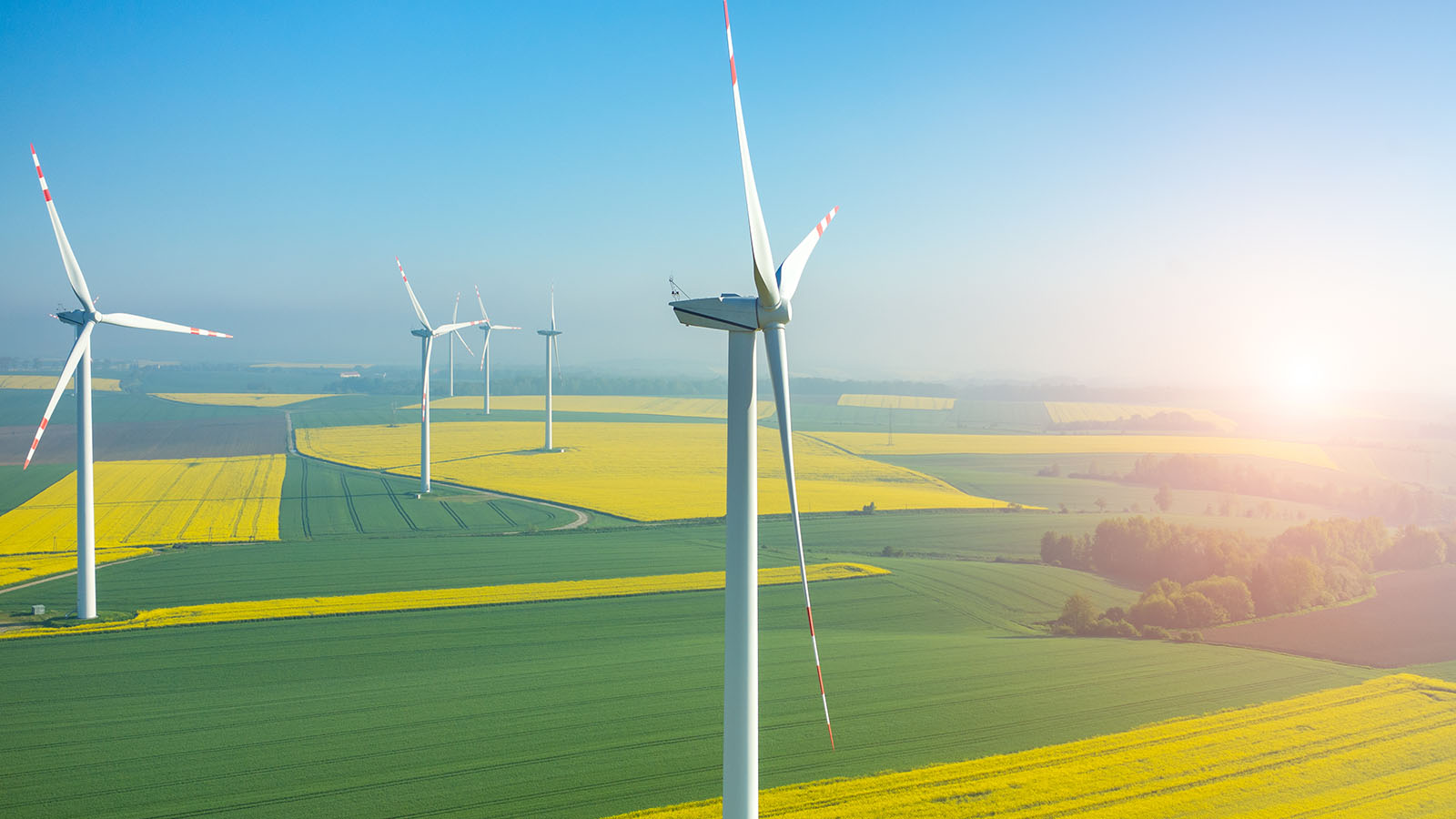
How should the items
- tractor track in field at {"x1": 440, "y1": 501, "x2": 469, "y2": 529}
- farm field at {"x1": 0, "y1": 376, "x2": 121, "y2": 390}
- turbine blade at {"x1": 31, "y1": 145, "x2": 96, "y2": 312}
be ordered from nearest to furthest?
turbine blade at {"x1": 31, "y1": 145, "x2": 96, "y2": 312}, tractor track in field at {"x1": 440, "y1": 501, "x2": 469, "y2": 529}, farm field at {"x1": 0, "y1": 376, "x2": 121, "y2": 390}

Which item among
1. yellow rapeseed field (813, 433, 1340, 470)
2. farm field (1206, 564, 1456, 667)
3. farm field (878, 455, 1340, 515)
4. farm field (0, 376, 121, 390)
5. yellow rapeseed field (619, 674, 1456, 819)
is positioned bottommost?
farm field (1206, 564, 1456, 667)

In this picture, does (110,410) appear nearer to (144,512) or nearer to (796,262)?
(144,512)

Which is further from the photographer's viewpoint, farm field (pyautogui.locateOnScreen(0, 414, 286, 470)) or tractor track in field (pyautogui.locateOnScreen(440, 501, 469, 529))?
farm field (pyautogui.locateOnScreen(0, 414, 286, 470))

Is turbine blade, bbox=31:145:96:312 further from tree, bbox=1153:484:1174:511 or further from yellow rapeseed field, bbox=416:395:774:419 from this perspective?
yellow rapeseed field, bbox=416:395:774:419

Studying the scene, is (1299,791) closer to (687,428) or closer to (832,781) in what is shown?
(832,781)

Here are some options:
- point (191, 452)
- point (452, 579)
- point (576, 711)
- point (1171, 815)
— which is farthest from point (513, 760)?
point (191, 452)

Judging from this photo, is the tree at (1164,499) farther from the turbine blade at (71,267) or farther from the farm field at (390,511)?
the turbine blade at (71,267)

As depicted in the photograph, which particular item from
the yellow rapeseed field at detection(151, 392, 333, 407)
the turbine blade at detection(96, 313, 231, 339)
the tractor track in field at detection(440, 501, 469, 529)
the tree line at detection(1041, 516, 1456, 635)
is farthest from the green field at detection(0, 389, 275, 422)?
the tree line at detection(1041, 516, 1456, 635)
